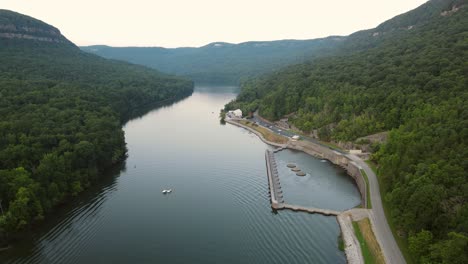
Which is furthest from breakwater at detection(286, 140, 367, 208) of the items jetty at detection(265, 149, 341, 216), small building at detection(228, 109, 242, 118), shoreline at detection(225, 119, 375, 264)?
small building at detection(228, 109, 242, 118)

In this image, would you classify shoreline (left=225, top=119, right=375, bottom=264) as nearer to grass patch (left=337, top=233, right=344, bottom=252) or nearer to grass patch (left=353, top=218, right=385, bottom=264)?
grass patch (left=337, top=233, right=344, bottom=252)

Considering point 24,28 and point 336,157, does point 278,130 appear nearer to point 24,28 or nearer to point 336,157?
point 336,157

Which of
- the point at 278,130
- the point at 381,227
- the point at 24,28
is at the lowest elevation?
the point at 278,130

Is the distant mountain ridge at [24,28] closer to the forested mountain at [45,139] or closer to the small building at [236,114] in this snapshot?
the forested mountain at [45,139]

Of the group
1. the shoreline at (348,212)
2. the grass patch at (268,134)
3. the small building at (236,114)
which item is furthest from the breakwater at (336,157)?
the small building at (236,114)

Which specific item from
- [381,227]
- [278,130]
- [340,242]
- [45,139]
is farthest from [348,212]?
[278,130]

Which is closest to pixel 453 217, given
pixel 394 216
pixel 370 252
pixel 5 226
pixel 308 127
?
pixel 394 216
